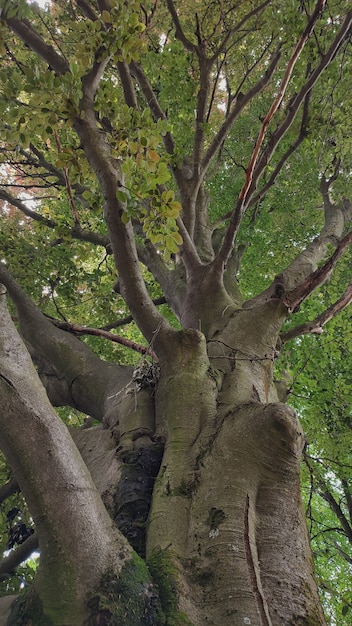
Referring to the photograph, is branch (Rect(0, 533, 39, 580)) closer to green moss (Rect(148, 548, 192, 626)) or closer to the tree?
the tree

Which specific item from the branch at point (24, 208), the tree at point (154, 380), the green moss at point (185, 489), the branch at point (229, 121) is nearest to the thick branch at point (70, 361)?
the tree at point (154, 380)

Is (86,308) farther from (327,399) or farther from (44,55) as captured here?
(44,55)

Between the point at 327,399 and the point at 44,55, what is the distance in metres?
4.86

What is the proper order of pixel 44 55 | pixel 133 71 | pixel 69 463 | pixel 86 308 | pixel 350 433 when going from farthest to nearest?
pixel 86 308 < pixel 350 433 < pixel 133 71 < pixel 44 55 < pixel 69 463

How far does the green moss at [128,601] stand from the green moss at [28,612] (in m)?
0.16

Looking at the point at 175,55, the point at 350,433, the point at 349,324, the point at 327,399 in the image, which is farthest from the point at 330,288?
the point at 175,55

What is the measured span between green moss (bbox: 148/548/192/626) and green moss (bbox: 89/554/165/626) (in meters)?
0.03

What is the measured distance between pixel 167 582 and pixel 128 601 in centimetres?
18

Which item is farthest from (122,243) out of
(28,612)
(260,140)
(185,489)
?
(28,612)

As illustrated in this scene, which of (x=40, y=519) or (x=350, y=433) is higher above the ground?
(x=350, y=433)

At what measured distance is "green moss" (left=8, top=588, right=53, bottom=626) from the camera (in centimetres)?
137

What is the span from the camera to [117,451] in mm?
2480

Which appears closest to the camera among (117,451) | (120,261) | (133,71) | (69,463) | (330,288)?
(69,463)

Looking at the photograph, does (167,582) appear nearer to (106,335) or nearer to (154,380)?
(154,380)
